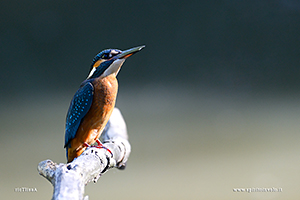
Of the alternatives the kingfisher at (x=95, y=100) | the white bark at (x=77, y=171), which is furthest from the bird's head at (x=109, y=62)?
the white bark at (x=77, y=171)

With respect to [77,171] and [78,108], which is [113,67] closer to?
[78,108]

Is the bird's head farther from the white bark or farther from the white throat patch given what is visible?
the white bark

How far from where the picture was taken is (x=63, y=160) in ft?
4.76

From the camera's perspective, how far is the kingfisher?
2.40ft

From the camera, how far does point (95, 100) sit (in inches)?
28.9

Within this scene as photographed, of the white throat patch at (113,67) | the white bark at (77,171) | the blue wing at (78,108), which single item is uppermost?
the white throat patch at (113,67)

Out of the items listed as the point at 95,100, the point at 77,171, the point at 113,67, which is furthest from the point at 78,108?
the point at 77,171

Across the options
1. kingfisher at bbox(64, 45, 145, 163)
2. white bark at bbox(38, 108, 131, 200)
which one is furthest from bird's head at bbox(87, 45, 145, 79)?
white bark at bbox(38, 108, 131, 200)

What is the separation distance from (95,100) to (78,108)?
0.06m

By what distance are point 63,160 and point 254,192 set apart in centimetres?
112

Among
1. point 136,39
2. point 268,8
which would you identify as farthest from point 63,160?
point 268,8

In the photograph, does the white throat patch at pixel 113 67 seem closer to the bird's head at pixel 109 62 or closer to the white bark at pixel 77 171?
the bird's head at pixel 109 62

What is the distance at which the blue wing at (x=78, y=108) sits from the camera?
0.73 meters

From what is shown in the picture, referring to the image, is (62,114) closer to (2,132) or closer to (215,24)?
(2,132)
